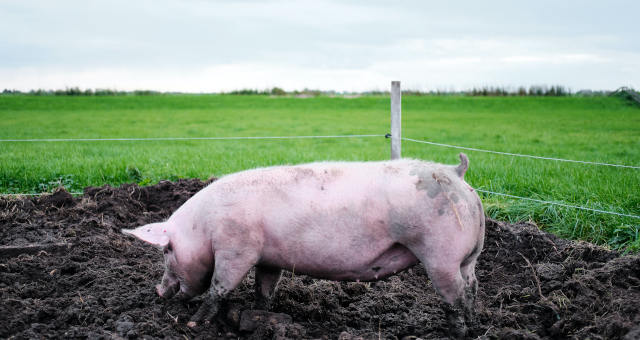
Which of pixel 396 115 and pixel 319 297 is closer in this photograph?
pixel 319 297

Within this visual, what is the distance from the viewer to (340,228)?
135 inches

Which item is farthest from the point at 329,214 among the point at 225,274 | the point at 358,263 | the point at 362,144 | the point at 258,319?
the point at 362,144

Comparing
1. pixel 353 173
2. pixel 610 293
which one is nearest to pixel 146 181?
pixel 353 173

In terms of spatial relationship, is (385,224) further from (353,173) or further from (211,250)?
(211,250)

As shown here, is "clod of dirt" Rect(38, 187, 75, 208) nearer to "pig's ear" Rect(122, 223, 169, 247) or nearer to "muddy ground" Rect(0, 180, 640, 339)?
"muddy ground" Rect(0, 180, 640, 339)

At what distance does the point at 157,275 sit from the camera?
187 inches

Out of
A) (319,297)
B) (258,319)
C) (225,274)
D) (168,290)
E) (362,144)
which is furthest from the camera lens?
(362,144)

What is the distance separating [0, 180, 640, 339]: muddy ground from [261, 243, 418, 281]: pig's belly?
0.39 metres

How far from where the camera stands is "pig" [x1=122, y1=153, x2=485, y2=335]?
132 inches

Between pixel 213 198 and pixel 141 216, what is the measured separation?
331cm

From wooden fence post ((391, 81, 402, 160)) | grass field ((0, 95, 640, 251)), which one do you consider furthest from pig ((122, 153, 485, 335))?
wooden fence post ((391, 81, 402, 160))

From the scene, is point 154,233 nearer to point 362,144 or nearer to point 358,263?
point 358,263

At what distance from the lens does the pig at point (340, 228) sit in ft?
11.0

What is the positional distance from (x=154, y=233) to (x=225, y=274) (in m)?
0.60
